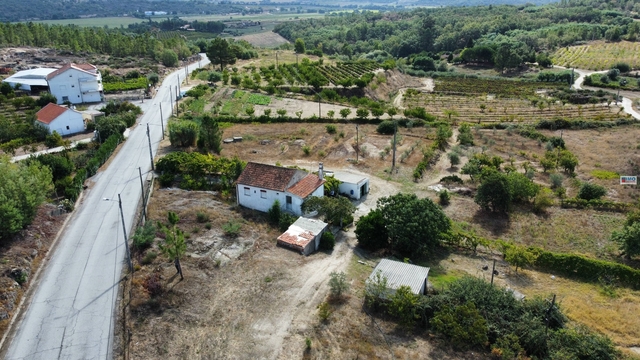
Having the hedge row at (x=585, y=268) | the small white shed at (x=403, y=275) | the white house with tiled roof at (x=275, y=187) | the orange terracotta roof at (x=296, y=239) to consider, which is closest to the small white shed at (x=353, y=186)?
the white house with tiled roof at (x=275, y=187)

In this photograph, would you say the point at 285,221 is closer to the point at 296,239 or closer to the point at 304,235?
the point at 304,235

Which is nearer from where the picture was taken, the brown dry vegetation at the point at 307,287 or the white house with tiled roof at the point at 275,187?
the brown dry vegetation at the point at 307,287

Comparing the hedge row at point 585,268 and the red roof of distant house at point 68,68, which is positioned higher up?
the red roof of distant house at point 68,68

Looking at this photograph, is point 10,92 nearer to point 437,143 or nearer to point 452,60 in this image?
point 437,143

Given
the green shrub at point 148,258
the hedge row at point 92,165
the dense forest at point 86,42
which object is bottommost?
the green shrub at point 148,258

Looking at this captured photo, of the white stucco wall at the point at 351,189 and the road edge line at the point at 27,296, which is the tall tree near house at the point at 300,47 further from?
the road edge line at the point at 27,296

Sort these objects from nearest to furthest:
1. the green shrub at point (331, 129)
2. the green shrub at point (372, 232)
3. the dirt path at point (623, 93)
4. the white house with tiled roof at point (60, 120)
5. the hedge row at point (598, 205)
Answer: the green shrub at point (372, 232)
the hedge row at point (598, 205)
the white house with tiled roof at point (60, 120)
the green shrub at point (331, 129)
the dirt path at point (623, 93)
